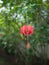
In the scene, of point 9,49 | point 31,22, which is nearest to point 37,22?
point 31,22

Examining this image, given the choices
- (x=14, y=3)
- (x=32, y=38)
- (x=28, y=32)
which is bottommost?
(x=32, y=38)

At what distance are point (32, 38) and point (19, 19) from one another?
0.96ft

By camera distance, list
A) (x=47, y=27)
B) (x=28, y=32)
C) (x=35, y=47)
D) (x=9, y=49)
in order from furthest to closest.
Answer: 1. (x=9, y=49)
2. (x=35, y=47)
3. (x=47, y=27)
4. (x=28, y=32)

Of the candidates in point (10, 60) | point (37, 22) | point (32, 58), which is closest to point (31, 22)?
point (37, 22)

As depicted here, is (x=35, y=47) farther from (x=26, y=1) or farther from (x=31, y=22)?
(x=26, y=1)

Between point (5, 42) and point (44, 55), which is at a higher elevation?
point (5, 42)

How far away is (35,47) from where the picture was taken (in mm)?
2932

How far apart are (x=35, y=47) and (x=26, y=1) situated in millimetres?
948

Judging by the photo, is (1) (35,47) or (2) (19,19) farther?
(1) (35,47)

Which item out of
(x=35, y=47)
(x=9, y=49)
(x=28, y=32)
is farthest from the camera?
(x=9, y=49)

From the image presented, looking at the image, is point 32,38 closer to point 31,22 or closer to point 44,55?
point 31,22

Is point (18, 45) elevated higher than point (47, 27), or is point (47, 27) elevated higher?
point (47, 27)

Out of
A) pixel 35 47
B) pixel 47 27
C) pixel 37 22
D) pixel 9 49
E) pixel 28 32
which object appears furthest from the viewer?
pixel 9 49

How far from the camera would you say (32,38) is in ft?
8.62
